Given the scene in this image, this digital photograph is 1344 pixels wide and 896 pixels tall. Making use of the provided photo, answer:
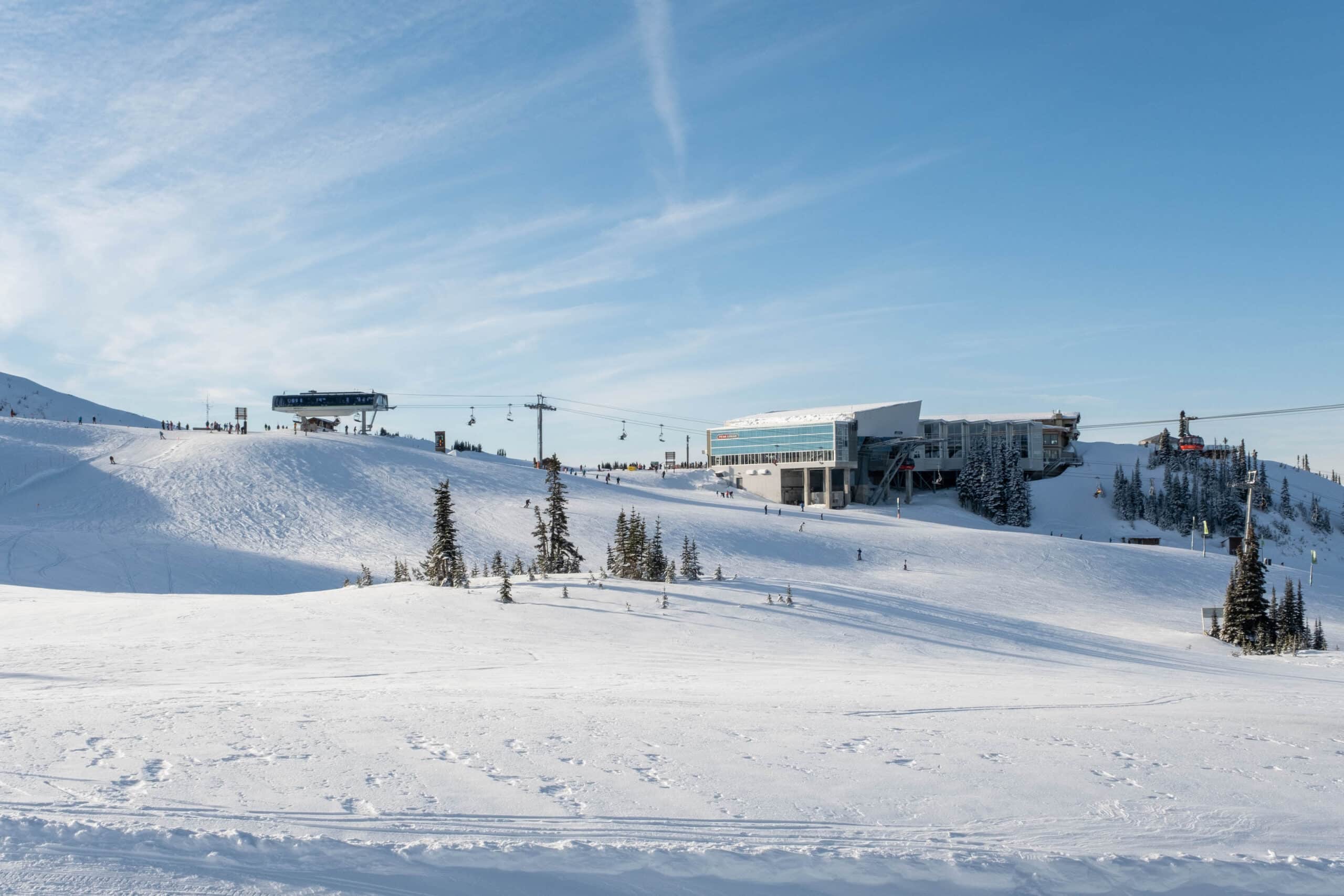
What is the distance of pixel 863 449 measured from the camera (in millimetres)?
95188

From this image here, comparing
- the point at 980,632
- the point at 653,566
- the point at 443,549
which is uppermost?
the point at 443,549

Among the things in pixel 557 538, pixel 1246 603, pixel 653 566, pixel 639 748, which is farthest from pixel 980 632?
pixel 639 748

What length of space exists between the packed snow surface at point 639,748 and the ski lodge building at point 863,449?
55895 mm

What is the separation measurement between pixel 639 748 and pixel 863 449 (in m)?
87.7

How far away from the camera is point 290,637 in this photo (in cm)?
Answer: 2188

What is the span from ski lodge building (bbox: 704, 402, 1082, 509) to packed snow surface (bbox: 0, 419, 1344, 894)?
55895mm

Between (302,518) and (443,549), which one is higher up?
(302,518)

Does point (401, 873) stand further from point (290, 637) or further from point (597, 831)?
point (290, 637)

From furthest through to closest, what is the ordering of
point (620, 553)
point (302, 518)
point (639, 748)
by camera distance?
point (302, 518)
point (620, 553)
point (639, 748)

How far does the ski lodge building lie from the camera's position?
88.0 meters

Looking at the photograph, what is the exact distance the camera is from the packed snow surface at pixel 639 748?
683cm

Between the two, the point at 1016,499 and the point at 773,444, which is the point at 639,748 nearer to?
the point at 773,444

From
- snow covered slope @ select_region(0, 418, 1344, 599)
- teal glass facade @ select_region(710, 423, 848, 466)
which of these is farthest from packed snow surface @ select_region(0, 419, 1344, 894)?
teal glass facade @ select_region(710, 423, 848, 466)

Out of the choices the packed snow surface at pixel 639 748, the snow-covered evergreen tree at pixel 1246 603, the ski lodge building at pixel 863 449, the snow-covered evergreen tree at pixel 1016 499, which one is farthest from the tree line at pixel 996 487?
the packed snow surface at pixel 639 748
